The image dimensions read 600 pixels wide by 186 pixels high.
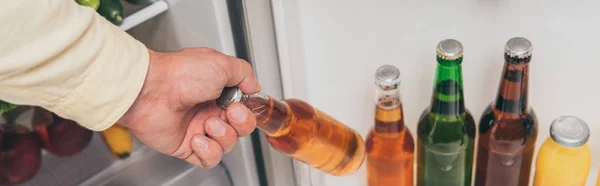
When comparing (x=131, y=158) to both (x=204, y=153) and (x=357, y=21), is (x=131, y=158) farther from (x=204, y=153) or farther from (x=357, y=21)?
(x=357, y=21)

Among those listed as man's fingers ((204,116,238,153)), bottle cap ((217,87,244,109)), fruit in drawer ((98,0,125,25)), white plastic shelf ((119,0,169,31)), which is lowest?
man's fingers ((204,116,238,153))

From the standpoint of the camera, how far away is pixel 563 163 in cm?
73

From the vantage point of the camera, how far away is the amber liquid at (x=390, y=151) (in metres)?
0.81

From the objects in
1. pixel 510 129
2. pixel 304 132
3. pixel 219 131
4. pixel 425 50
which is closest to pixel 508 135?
pixel 510 129

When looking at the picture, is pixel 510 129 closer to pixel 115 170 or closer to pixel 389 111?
pixel 389 111

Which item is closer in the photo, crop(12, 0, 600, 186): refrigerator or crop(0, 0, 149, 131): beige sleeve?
crop(0, 0, 149, 131): beige sleeve

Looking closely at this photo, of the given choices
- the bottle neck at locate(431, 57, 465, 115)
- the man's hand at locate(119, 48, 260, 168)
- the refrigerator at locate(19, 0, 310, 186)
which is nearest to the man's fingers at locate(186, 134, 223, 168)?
the man's hand at locate(119, 48, 260, 168)

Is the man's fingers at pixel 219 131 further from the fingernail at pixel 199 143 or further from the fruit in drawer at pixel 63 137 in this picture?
the fruit in drawer at pixel 63 137

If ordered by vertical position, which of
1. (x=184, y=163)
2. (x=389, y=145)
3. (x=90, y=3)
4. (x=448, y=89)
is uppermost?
(x=90, y=3)

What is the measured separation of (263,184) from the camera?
1.04 meters

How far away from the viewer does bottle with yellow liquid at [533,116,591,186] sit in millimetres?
695

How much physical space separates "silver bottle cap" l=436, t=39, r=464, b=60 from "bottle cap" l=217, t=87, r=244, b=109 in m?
0.22

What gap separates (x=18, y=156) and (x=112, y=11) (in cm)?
29

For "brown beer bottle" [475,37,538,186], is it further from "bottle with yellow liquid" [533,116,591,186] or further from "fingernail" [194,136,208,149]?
"fingernail" [194,136,208,149]
